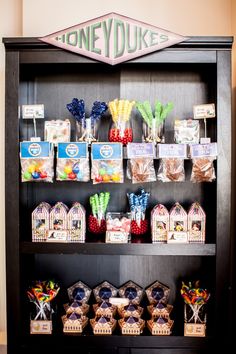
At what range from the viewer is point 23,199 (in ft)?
6.30

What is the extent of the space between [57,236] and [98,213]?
26 centimetres

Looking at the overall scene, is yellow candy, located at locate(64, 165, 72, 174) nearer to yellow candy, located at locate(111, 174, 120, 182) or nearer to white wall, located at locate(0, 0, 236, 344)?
yellow candy, located at locate(111, 174, 120, 182)

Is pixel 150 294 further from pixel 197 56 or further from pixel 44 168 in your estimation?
pixel 197 56

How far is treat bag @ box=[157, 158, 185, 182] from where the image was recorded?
1.77 metres

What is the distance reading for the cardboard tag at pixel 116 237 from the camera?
5.87 feet

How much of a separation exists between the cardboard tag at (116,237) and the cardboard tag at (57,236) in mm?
221

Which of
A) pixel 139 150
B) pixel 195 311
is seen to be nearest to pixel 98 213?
pixel 139 150

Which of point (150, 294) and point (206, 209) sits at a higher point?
point (206, 209)

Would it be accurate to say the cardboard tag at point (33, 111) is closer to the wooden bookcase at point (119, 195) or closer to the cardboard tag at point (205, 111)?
the wooden bookcase at point (119, 195)

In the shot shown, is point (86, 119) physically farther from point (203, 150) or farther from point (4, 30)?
point (4, 30)

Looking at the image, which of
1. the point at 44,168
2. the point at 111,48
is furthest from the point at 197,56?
the point at 44,168

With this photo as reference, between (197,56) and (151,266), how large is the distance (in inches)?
46.8

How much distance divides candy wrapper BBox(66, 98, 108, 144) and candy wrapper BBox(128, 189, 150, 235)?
15.7 inches

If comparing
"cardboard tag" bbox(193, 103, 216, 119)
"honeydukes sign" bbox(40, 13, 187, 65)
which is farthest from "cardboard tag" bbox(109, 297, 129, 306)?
"honeydukes sign" bbox(40, 13, 187, 65)
